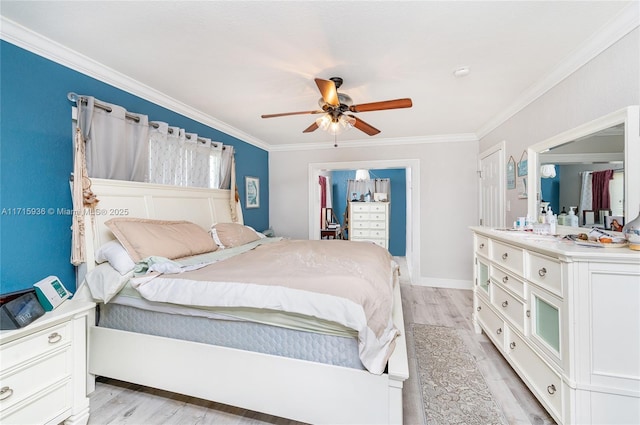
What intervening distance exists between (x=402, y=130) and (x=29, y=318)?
4003 millimetres

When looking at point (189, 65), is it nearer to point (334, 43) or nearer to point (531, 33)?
point (334, 43)

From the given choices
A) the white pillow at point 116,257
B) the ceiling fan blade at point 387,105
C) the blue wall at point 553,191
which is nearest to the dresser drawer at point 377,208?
the blue wall at point 553,191

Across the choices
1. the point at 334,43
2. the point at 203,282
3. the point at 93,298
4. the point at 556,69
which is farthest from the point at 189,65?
the point at 556,69

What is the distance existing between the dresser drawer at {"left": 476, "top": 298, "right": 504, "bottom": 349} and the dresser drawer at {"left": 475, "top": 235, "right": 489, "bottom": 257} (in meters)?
0.46

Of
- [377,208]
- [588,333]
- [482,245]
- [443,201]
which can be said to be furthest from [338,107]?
[377,208]

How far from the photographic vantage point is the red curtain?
169 cm

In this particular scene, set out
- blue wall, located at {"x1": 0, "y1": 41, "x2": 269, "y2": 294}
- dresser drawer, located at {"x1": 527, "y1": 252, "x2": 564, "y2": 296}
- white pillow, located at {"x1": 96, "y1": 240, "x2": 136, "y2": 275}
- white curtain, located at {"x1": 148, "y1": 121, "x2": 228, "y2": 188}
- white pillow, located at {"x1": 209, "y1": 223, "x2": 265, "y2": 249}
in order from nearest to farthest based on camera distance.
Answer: dresser drawer, located at {"x1": 527, "y1": 252, "x2": 564, "y2": 296} < blue wall, located at {"x1": 0, "y1": 41, "x2": 269, "y2": 294} < white pillow, located at {"x1": 96, "y1": 240, "x2": 136, "y2": 275} < white curtain, located at {"x1": 148, "y1": 121, "x2": 228, "y2": 188} < white pillow, located at {"x1": 209, "y1": 223, "x2": 265, "y2": 249}

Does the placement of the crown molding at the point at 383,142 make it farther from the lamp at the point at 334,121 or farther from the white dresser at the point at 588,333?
the white dresser at the point at 588,333

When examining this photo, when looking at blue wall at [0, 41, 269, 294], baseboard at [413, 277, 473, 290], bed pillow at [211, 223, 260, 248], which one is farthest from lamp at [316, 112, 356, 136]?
baseboard at [413, 277, 473, 290]

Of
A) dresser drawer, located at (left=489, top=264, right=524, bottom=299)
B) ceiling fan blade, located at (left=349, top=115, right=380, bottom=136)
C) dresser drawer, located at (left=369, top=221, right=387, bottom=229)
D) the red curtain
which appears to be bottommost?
dresser drawer, located at (left=489, top=264, right=524, bottom=299)

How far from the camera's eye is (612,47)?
5.41ft

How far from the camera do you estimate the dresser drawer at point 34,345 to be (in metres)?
1.26

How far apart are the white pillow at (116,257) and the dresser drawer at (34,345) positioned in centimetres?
39

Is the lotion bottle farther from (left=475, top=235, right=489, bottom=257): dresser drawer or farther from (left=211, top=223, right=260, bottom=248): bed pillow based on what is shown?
(left=211, top=223, right=260, bottom=248): bed pillow
